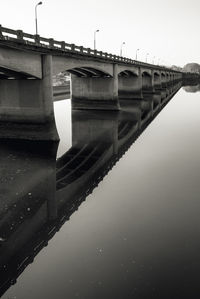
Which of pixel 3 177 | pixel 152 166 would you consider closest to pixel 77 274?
pixel 3 177

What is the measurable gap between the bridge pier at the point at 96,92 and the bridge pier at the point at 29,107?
1586 cm

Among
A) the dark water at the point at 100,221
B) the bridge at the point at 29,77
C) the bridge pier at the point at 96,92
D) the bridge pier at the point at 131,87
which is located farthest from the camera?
the bridge pier at the point at 131,87

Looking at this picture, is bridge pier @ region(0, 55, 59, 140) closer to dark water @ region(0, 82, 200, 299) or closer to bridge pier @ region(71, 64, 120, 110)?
dark water @ region(0, 82, 200, 299)

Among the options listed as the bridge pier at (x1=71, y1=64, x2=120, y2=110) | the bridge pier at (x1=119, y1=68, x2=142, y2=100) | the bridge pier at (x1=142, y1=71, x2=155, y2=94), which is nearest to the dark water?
the bridge pier at (x1=71, y1=64, x2=120, y2=110)

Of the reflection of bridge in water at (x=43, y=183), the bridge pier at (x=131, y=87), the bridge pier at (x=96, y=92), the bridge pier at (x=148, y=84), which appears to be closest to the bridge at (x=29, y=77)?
→ the reflection of bridge in water at (x=43, y=183)

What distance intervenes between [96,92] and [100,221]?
1124 inches

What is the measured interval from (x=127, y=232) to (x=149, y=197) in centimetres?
303

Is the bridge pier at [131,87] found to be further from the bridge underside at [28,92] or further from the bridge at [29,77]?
the bridge underside at [28,92]

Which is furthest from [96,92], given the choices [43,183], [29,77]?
[43,183]

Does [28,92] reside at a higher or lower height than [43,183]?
higher

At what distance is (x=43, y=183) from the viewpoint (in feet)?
44.9

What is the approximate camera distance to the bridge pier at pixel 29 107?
67.5 ft

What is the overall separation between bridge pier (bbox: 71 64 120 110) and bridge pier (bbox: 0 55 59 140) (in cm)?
1586

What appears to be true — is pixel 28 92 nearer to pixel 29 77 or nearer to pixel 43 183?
pixel 29 77
